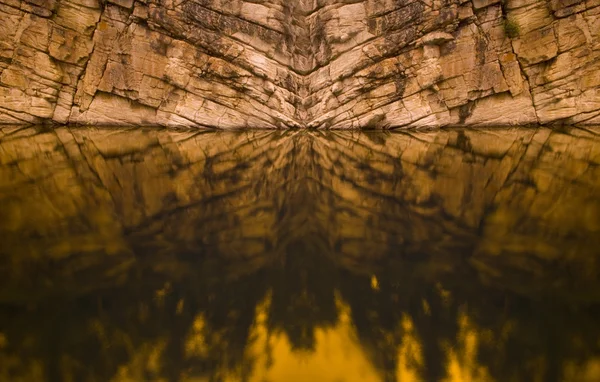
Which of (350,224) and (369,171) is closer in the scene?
(350,224)

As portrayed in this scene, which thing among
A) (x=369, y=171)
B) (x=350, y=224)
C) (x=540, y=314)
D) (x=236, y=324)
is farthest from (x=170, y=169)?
(x=540, y=314)

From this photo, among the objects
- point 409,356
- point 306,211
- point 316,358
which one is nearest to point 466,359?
point 409,356

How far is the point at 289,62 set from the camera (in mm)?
16344

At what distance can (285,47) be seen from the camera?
1617cm

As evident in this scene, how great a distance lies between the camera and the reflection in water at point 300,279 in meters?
1.70

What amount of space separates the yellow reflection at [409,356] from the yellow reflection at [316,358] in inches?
4.5

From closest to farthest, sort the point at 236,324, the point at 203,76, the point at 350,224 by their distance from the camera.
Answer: the point at 236,324 < the point at 350,224 < the point at 203,76

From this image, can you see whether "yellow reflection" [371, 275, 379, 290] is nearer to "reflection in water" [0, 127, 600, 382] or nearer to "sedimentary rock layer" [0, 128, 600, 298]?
"reflection in water" [0, 127, 600, 382]

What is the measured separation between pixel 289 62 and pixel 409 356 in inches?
622

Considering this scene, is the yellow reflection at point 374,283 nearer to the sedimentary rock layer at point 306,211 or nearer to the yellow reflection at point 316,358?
the sedimentary rock layer at point 306,211

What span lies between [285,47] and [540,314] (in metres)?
15.6

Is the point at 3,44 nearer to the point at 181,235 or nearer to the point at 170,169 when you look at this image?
the point at 170,169

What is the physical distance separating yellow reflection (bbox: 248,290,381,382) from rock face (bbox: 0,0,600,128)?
1434 centimetres

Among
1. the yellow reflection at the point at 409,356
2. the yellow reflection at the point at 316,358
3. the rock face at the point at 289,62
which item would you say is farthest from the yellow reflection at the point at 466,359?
the rock face at the point at 289,62
